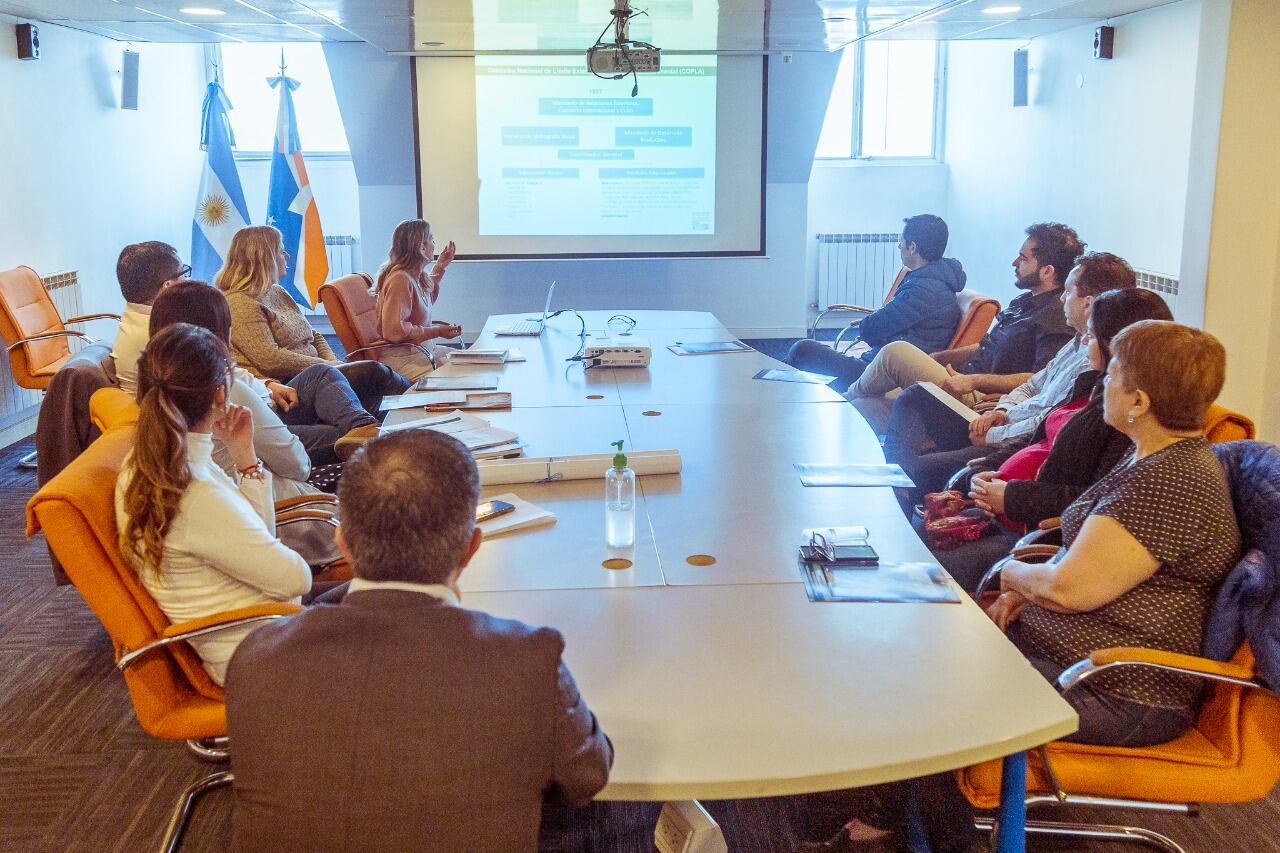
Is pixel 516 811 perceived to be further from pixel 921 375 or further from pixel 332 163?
pixel 332 163

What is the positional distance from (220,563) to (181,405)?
0.36 metres

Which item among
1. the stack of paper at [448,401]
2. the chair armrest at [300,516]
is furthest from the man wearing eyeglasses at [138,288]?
the chair armrest at [300,516]

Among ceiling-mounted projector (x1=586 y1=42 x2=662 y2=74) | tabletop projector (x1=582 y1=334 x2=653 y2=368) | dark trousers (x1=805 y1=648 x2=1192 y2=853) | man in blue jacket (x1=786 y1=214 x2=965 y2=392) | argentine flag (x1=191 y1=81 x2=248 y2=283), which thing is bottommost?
dark trousers (x1=805 y1=648 x2=1192 y2=853)

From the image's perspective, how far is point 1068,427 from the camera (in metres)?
2.98

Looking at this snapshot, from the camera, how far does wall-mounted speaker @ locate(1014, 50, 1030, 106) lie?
26.7ft

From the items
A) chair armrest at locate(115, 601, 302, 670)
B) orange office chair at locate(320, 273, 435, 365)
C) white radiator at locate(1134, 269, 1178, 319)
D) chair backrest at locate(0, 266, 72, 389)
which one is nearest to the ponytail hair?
chair armrest at locate(115, 601, 302, 670)

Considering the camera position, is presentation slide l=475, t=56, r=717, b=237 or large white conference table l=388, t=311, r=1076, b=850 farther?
presentation slide l=475, t=56, r=717, b=237

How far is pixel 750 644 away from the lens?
2.01 m

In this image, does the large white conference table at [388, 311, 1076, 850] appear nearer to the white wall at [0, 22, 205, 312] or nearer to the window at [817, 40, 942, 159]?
the white wall at [0, 22, 205, 312]

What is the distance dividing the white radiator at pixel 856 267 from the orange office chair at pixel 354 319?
14.7ft

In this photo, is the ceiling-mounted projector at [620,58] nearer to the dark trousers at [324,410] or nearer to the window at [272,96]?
the dark trousers at [324,410]

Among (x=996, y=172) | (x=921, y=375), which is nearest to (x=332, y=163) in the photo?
(x=996, y=172)

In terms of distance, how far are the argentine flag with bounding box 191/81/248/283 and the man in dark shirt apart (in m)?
5.52

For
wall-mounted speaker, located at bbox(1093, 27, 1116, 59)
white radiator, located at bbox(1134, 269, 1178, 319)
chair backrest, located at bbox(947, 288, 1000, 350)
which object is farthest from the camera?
wall-mounted speaker, located at bbox(1093, 27, 1116, 59)
